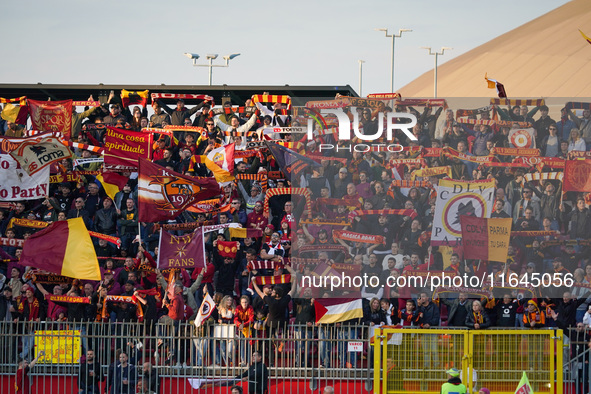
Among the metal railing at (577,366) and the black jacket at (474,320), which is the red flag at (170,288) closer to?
the black jacket at (474,320)

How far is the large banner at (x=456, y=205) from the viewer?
2142cm

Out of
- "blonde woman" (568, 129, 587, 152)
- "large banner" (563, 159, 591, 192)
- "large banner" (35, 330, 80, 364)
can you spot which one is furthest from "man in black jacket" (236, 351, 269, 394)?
"blonde woman" (568, 129, 587, 152)

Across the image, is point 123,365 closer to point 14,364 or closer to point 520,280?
point 14,364

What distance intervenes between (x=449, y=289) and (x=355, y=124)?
421cm

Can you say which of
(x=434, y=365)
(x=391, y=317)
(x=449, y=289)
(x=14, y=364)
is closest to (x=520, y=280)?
(x=449, y=289)

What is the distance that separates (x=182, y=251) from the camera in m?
22.5

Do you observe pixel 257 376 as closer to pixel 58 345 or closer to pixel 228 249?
pixel 58 345

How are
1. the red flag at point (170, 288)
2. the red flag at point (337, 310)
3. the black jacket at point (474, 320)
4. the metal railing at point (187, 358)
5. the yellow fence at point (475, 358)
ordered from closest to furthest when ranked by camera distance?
the yellow fence at point (475, 358), the metal railing at point (187, 358), the black jacket at point (474, 320), the red flag at point (337, 310), the red flag at point (170, 288)

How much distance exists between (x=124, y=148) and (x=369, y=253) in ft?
22.6

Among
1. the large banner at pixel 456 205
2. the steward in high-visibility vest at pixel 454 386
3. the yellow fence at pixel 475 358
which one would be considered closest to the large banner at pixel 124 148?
the large banner at pixel 456 205

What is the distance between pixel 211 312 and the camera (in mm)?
20625

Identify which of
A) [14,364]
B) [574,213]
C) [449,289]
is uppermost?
[574,213]

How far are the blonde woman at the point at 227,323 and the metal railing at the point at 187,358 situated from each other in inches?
1.0

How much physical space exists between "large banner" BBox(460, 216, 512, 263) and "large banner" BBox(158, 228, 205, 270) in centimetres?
589
